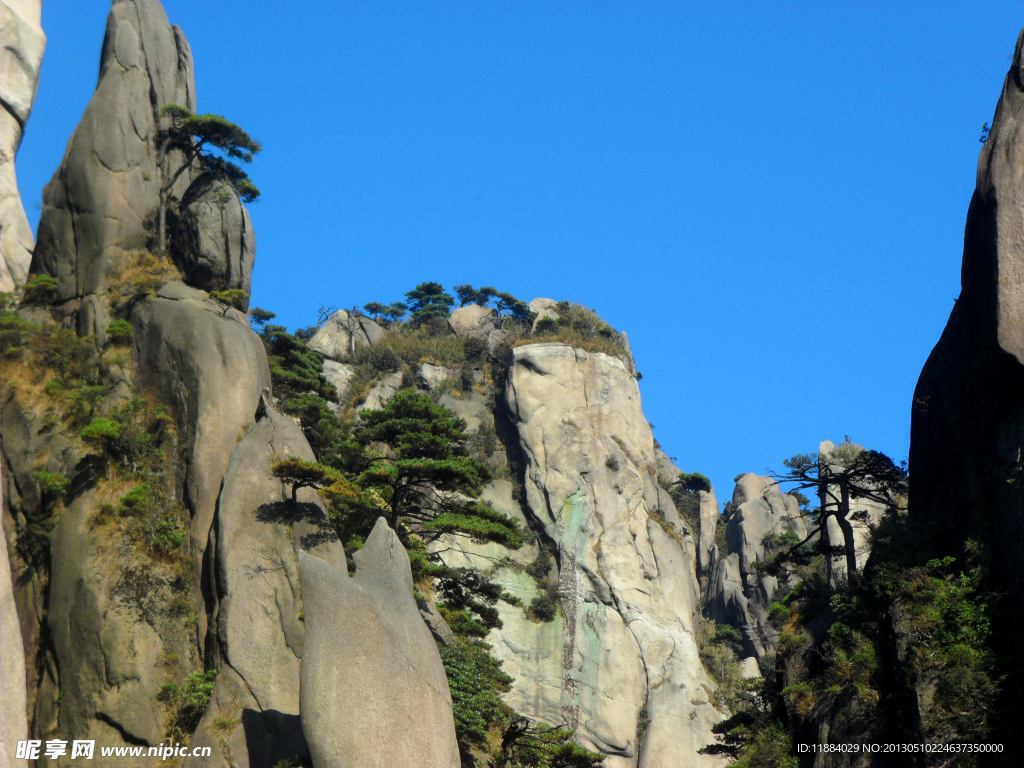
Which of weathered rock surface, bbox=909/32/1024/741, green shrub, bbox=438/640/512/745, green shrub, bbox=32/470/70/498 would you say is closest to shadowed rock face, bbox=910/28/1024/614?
weathered rock surface, bbox=909/32/1024/741

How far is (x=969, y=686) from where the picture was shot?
17.4 meters

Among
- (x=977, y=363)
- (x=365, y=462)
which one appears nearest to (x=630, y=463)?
(x=365, y=462)

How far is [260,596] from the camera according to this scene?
22812 mm

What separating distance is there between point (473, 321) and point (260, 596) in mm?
43013

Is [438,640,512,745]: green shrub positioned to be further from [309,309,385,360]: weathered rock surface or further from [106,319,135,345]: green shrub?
[309,309,385,360]: weathered rock surface

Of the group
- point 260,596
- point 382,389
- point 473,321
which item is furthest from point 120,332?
point 473,321

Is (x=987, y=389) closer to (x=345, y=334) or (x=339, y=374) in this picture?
(x=339, y=374)

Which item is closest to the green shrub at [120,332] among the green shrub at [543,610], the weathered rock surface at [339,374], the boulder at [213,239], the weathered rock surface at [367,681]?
the boulder at [213,239]

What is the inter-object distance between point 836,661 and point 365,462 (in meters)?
13.8

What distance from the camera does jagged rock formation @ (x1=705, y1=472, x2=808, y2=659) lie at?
53625 mm

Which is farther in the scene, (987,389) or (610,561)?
(610,561)

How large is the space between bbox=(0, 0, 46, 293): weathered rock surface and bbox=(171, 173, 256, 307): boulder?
672cm

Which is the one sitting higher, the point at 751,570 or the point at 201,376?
the point at 201,376

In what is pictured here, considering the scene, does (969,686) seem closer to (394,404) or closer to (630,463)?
(394,404)
